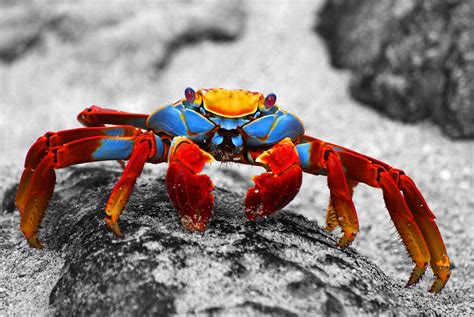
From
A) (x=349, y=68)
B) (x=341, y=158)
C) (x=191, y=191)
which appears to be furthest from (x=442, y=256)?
(x=349, y=68)

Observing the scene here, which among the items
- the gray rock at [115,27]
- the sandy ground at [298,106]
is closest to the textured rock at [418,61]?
the sandy ground at [298,106]

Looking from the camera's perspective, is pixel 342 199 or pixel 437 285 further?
pixel 437 285

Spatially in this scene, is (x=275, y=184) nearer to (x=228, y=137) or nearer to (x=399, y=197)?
(x=228, y=137)

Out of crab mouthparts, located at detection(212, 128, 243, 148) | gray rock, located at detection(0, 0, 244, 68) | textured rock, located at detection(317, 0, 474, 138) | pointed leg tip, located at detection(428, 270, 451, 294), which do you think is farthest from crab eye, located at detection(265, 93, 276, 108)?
gray rock, located at detection(0, 0, 244, 68)

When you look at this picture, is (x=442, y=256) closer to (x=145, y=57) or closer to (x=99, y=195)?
(x=99, y=195)

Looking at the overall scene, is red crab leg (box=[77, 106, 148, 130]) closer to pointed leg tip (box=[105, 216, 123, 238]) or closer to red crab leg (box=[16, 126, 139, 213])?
red crab leg (box=[16, 126, 139, 213])

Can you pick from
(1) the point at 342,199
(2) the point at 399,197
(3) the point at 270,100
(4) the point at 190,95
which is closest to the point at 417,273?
(2) the point at 399,197
